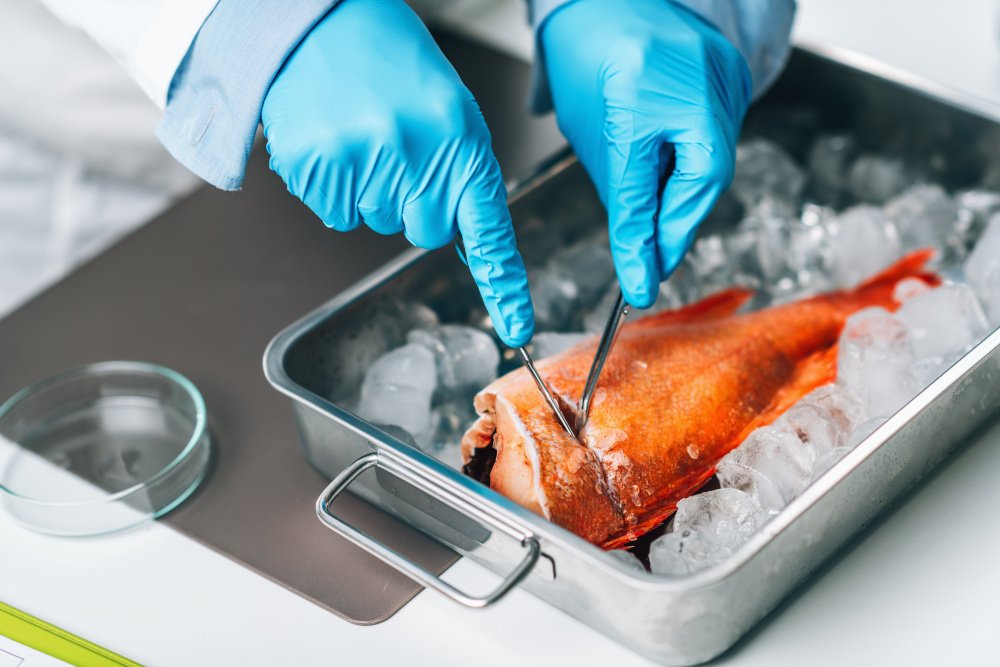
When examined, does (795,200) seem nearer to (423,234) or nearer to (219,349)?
(423,234)

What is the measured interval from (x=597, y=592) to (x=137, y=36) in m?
0.80

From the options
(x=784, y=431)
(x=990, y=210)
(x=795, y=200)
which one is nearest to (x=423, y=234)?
(x=784, y=431)

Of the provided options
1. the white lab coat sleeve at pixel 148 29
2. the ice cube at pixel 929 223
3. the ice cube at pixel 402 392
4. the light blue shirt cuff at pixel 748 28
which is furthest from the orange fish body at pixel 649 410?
the white lab coat sleeve at pixel 148 29

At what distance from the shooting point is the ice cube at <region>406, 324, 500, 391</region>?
1303mm

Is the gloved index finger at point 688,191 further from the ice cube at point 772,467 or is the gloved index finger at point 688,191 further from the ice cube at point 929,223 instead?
the ice cube at point 929,223

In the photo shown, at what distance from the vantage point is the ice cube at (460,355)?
1303mm

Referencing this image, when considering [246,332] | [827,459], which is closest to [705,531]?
[827,459]

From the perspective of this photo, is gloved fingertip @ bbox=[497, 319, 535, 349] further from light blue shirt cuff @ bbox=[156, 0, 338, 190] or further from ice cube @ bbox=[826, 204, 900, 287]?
ice cube @ bbox=[826, 204, 900, 287]

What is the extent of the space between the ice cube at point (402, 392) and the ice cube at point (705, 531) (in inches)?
13.0

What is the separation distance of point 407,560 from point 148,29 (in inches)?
26.4

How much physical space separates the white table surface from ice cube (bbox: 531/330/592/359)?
0.98 ft

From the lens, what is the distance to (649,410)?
1.17 m

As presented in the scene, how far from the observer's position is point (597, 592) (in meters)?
0.98

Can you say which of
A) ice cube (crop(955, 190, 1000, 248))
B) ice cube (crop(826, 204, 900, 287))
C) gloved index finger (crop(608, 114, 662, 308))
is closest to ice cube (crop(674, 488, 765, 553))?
gloved index finger (crop(608, 114, 662, 308))
